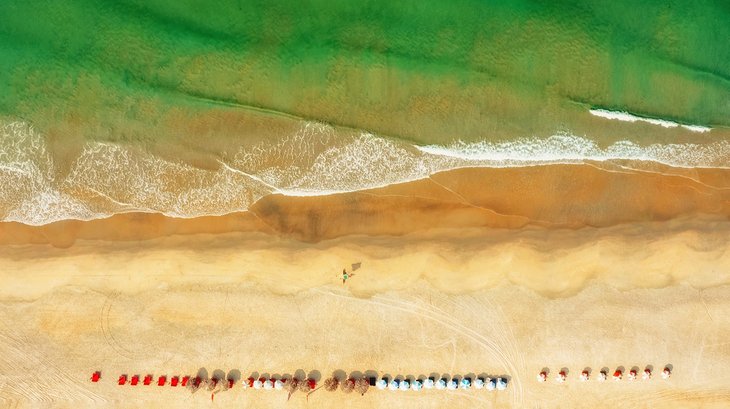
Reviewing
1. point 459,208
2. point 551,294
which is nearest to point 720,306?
point 551,294

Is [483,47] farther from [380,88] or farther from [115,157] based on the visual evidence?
[115,157]

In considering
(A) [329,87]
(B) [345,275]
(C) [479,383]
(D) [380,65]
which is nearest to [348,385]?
(B) [345,275]

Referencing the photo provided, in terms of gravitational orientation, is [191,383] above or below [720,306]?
below

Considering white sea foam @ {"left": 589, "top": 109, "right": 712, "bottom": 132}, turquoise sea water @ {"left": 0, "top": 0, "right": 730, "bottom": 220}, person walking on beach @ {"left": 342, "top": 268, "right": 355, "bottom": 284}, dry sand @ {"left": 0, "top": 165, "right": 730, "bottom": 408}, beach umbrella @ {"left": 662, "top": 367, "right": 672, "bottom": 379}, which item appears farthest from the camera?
white sea foam @ {"left": 589, "top": 109, "right": 712, "bottom": 132}

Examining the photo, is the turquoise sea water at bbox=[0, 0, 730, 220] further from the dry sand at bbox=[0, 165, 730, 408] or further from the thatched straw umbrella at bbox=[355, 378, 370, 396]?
the thatched straw umbrella at bbox=[355, 378, 370, 396]

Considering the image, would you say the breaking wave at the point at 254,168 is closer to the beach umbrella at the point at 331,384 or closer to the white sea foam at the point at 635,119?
the white sea foam at the point at 635,119

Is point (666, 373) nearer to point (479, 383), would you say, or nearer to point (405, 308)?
point (479, 383)

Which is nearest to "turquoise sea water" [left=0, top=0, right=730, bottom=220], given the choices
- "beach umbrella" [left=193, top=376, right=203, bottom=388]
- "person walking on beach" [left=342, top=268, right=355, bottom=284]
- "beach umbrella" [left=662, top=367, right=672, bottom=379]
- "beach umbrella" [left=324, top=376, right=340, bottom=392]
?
"person walking on beach" [left=342, top=268, right=355, bottom=284]
